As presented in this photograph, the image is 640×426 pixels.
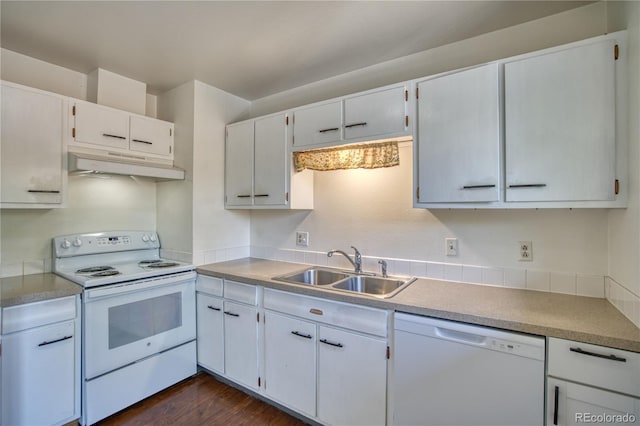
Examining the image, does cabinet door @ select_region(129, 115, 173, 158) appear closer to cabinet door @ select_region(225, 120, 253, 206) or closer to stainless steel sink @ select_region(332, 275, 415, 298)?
cabinet door @ select_region(225, 120, 253, 206)

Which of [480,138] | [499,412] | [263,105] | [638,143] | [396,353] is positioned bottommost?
[499,412]

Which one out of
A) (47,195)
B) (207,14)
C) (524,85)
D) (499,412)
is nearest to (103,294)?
(47,195)

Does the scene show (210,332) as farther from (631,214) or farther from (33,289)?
(631,214)

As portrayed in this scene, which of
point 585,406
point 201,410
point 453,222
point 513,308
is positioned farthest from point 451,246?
point 201,410

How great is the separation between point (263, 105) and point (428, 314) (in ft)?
7.77

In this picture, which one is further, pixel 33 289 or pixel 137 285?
pixel 137 285

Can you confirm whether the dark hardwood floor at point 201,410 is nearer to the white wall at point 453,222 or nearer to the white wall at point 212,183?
the white wall at point 212,183

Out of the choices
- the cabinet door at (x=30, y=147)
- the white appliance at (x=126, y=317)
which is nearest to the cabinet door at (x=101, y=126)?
the cabinet door at (x=30, y=147)

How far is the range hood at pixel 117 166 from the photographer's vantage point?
6.36 ft

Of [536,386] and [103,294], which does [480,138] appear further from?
[103,294]

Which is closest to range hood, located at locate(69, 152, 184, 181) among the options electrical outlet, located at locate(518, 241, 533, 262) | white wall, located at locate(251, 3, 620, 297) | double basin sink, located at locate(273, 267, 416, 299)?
white wall, located at locate(251, 3, 620, 297)

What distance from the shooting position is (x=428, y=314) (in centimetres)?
143

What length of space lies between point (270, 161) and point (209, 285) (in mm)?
1087

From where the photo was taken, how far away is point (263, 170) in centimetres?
242
